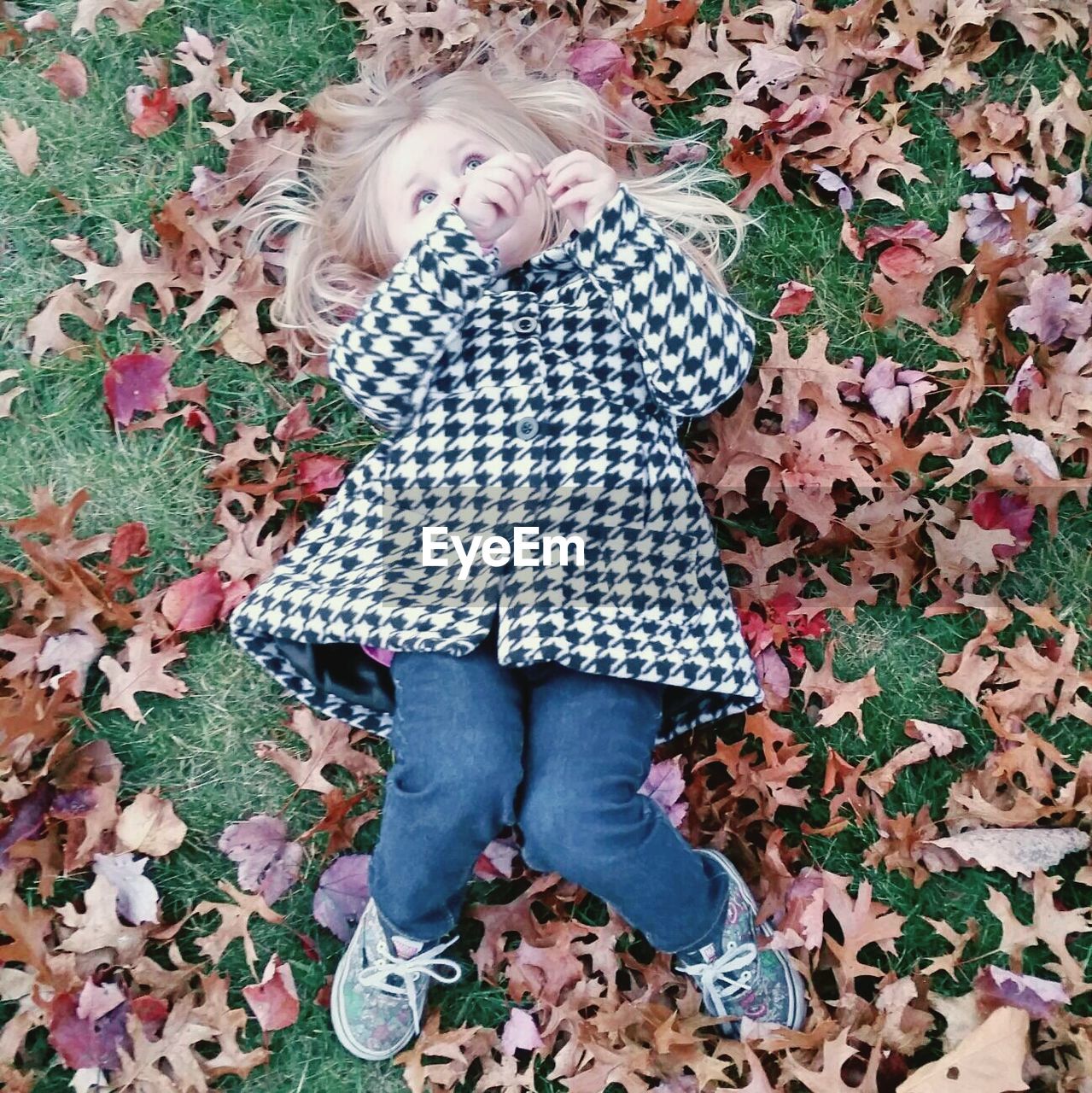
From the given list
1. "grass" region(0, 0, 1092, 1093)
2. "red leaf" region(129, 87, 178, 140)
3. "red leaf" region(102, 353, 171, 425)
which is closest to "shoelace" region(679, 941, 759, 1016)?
"grass" region(0, 0, 1092, 1093)

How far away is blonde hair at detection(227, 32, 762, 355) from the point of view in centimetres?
279

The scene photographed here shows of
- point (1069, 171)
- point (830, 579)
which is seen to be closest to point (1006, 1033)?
point (830, 579)

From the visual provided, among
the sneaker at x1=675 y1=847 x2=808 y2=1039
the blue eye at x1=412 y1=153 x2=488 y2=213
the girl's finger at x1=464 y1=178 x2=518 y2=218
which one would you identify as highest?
the girl's finger at x1=464 y1=178 x2=518 y2=218

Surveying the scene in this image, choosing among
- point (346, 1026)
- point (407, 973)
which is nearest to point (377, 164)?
point (407, 973)

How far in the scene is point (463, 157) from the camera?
260 centimetres

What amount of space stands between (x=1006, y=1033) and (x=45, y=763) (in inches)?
99.4

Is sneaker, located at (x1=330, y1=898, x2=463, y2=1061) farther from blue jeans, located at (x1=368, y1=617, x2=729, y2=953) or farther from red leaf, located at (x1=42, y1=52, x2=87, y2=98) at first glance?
red leaf, located at (x1=42, y1=52, x2=87, y2=98)

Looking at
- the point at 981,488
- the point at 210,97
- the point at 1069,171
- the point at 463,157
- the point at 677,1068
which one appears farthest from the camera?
the point at 210,97

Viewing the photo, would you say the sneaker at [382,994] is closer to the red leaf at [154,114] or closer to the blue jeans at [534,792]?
the blue jeans at [534,792]

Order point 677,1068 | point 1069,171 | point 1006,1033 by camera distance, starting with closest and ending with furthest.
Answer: point 1006,1033 < point 677,1068 < point 1069,171

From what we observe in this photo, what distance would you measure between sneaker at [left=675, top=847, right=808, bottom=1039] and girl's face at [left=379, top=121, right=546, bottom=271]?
5.93 ft

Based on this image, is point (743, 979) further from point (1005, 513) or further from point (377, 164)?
point (377, 164)

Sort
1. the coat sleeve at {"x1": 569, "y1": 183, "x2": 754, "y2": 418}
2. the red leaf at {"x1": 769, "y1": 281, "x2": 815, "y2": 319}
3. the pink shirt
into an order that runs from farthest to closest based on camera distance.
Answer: the red leaf at {"x1": 769, "y1": 281, "x2": 815, "y2": 319}
the pink shirt
the coat sleeve at {"x1": 569, "y1": 183, "x2": 754, "y2": 418}

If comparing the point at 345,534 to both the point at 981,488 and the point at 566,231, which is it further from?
the point at 981,488
